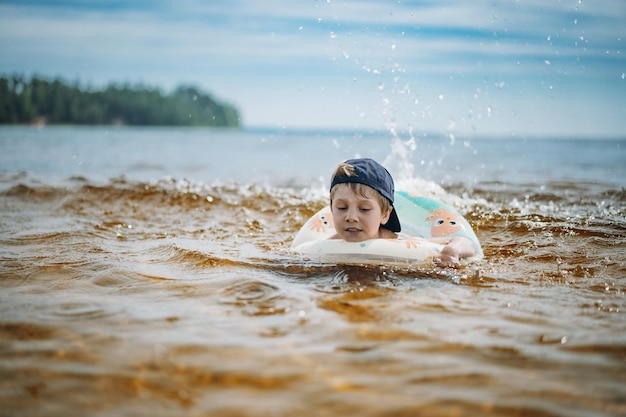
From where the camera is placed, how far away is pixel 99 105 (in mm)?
93750

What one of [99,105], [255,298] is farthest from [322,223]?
[99,105]

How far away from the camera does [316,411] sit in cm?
241

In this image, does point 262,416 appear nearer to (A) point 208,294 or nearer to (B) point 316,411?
(B) point 316,411

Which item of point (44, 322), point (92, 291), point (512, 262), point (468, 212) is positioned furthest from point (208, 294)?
point (468, 212)

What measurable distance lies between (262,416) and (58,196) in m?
8.32

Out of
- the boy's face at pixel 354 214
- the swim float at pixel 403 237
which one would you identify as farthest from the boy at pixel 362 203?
the swim float at pixel 403 237

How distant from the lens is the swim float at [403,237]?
4.88 meters

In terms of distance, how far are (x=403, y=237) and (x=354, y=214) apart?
0.55 m

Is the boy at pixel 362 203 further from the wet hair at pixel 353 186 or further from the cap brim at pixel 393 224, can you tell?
the cap brim at pixel 393 224

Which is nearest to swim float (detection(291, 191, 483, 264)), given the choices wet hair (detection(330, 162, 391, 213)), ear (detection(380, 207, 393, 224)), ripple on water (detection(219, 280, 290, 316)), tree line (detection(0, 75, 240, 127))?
ear (detection(380, 207, 393, 224))

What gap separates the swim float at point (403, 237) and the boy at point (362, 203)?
105 millimetres

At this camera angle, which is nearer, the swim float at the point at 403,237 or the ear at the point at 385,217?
the swim float at the point at 403,237

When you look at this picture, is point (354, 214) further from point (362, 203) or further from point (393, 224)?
point (393, 224)

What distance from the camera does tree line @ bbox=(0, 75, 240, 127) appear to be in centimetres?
7656
